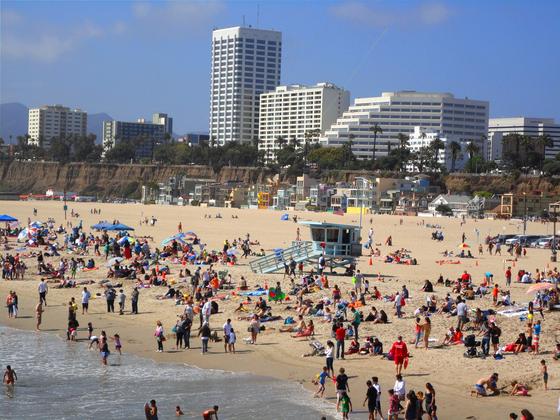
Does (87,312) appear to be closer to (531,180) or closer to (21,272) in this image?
(21,272)

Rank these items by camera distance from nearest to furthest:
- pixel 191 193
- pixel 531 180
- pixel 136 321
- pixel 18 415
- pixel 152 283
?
1. pixel 18 415
2. pixel 136 321
3. pixel 152 283
4. pixel 531 180
5. pixel 191 193

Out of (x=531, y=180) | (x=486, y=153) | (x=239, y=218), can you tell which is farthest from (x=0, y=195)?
(x=486, y=153)

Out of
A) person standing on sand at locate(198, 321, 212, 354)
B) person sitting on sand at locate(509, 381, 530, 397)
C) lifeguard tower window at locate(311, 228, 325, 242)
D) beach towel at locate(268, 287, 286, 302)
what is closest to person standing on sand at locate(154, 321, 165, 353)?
person standing on sand at locate(198, 321, 212, 354)

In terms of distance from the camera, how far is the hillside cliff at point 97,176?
5726 inches

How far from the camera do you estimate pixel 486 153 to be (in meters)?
181

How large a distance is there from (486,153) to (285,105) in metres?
44.7

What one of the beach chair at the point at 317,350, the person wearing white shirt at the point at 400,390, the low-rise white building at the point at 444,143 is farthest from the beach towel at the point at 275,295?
the low-rise white building at the point at 444,143

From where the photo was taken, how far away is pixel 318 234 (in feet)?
94.3

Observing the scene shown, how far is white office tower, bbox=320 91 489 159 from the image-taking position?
16038cm

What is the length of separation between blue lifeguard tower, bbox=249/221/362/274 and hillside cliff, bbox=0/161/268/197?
10838cm

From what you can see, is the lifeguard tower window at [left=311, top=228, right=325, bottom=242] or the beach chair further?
the lifeguard tower window at [left=311, top=228, right=325, bottom=242]

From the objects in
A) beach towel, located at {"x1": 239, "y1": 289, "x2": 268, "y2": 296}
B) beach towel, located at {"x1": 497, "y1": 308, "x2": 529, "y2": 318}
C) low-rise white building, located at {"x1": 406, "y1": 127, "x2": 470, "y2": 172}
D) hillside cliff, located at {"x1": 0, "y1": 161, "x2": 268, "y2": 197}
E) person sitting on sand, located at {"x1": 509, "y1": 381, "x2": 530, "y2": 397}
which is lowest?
person sitting on sand, located at {"x1": 509, "y1": 381, "x2": 530, "y2": 397}

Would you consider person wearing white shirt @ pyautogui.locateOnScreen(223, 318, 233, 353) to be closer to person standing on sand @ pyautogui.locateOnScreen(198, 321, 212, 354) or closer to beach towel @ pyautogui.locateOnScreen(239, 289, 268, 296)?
person standing on sand @ pyautogui.locateOnScreen(198, 321, 212, 354)

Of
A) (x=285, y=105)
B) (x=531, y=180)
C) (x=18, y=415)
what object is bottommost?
(x=18, y=415)
